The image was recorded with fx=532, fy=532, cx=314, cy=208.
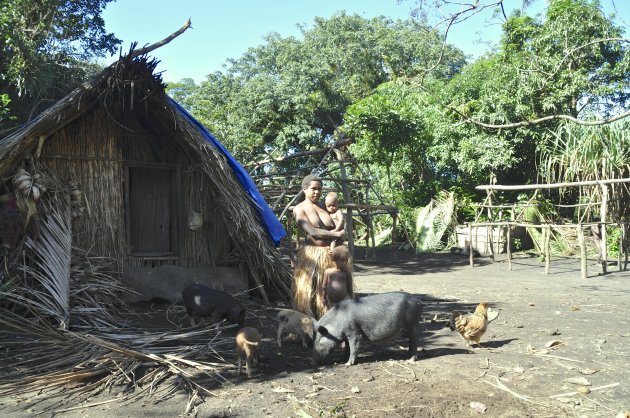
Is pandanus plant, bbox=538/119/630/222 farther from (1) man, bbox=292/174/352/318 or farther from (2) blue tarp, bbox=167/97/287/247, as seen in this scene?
(1) man, bbox=292/174/352/318

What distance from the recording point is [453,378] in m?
4.16

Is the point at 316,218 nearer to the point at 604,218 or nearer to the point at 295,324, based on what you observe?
the point at 295,324

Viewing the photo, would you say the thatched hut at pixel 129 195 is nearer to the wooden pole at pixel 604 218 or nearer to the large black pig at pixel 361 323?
the large black pig at pixel 361 323

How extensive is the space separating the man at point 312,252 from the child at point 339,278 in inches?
7.4

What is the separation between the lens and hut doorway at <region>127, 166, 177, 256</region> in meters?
7.60

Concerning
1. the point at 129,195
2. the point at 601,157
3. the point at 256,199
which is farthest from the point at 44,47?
the point at 601,157

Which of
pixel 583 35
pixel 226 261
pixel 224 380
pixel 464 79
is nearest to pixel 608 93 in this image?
pixel 583 35

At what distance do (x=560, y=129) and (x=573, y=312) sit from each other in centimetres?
937

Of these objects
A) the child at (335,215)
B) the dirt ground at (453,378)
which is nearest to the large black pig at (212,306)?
the dirt ground at (453,378)

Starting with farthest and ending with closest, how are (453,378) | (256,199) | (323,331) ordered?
1. (256,199)
2. (323,331)
3. (453,378)

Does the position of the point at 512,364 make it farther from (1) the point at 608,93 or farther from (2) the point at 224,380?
(1) the point at 608,93

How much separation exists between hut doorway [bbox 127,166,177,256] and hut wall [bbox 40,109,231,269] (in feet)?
0.59

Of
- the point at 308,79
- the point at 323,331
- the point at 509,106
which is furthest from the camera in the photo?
the point at 308,79

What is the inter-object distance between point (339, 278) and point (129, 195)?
370 cm
